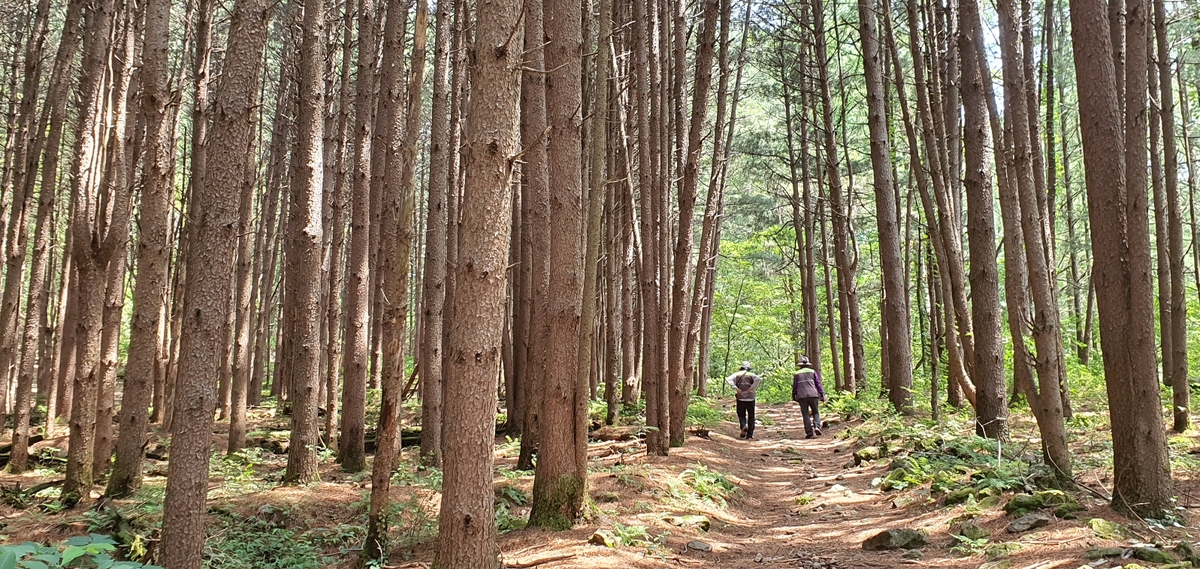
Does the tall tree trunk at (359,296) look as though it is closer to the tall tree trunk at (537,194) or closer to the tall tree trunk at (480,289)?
the tall tree trunk at (537,194)

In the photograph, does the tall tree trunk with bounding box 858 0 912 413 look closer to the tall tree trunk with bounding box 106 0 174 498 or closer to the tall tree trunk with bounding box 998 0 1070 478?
the tall tree trunk with bounding box 998 0 1070 478

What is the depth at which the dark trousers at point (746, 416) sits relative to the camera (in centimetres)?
1440

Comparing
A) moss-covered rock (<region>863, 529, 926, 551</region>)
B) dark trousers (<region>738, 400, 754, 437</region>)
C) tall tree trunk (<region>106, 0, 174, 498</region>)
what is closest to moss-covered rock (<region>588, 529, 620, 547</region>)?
moss-covered rock (<region>863, 529, 926, 551</region>)

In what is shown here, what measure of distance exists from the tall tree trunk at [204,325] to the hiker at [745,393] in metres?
10.7

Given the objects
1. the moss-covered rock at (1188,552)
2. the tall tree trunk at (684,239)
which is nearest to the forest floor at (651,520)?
the moss-covered rock at (1188,552)

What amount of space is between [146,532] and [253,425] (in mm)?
9482

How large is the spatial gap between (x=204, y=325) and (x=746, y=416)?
11477mm

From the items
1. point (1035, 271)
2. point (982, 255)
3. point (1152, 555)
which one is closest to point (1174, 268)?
point (982, 255)

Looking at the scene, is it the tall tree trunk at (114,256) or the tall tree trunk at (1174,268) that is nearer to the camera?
the tall tree trunk at (114,256)

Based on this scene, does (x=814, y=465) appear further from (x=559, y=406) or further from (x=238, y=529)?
(x=238, y=529)

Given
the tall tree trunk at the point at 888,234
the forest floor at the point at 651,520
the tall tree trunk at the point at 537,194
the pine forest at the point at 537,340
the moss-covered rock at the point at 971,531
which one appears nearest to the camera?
the pine forest at the point at 537,340

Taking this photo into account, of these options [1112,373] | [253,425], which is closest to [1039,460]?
[1112,373]

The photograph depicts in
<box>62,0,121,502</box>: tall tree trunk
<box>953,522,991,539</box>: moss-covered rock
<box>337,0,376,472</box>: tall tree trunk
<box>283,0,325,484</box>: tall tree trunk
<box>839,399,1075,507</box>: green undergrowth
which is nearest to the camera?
<box>953,522,991,539</box>: moss-covered rock

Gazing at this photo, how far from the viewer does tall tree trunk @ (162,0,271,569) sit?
464 cm
